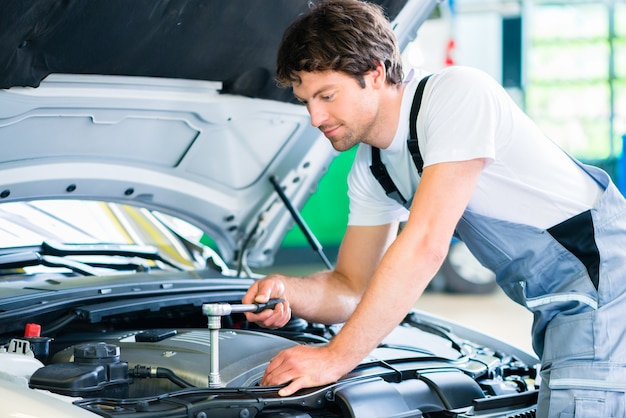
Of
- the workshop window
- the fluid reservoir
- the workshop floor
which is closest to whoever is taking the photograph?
the fluid reservoir

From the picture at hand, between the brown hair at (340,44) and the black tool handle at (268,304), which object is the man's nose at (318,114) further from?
the black tool handle at (268,304)

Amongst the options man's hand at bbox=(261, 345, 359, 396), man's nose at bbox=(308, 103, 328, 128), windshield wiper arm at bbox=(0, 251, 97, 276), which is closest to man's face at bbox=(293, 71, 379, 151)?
man's nose at bbox=(308, 103, 328, 128)

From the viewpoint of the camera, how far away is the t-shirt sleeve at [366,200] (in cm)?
233

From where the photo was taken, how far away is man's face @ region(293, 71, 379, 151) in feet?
6.48

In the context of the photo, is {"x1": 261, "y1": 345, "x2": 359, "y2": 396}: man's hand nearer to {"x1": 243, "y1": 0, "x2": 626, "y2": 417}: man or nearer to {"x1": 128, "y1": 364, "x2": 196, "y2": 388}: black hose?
{"x1": 243, "y1": 0, "x2": 626, "y2": 417}: man

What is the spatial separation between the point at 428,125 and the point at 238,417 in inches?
30.4

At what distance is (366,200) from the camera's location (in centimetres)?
236

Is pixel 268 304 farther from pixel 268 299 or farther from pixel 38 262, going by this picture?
pixel 38 262

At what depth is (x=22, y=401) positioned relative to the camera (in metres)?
1.65

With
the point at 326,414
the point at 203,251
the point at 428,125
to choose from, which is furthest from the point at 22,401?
the point at 203,251

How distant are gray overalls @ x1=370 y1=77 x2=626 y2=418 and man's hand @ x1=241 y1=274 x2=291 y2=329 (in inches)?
19.2

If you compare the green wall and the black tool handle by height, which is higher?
the green wall

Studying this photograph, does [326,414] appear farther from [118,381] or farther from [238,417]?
[118,381]

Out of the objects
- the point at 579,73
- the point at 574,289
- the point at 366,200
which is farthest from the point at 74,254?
the point at 579,73
